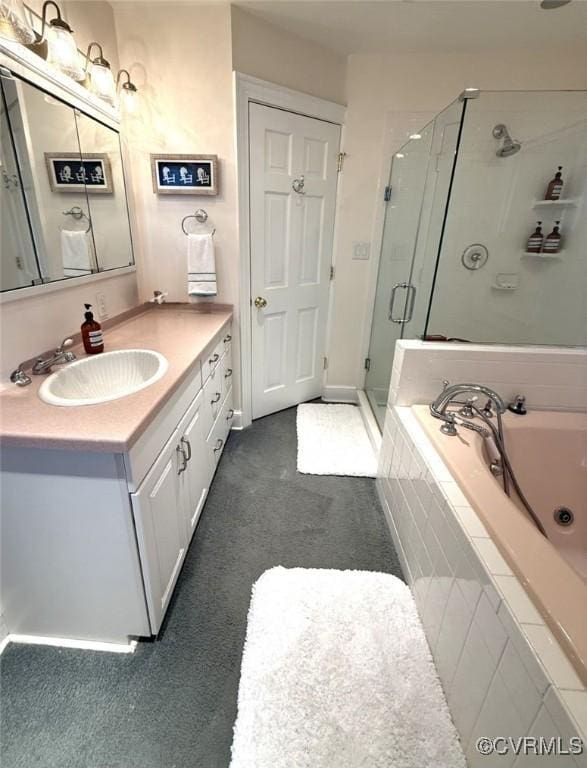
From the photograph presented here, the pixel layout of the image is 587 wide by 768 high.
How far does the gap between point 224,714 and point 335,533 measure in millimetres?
816

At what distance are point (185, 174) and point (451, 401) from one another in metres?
1.89

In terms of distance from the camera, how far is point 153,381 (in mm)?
1179

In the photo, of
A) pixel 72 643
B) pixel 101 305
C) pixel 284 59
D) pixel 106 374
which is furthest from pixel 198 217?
pixel 72 643

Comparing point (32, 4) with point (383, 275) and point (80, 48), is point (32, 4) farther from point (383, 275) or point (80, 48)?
point (383, 275)

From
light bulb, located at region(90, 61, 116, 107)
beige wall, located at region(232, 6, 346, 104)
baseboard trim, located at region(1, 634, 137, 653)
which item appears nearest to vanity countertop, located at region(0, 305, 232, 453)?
baseboard trim, located at region(1, 634, 137, 653)

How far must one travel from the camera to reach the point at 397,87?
227 cm

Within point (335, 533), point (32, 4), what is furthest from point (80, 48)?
point (335, 533)

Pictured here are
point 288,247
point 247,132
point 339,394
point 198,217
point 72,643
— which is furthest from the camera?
point 339,394

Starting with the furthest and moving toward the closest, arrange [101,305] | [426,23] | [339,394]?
[339,394] < [426,23] < [101,305]

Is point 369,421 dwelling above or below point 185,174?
below

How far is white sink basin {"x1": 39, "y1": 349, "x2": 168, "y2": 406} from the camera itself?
1258 millimetres

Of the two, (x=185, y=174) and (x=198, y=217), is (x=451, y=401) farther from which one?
(x=185, y=174)

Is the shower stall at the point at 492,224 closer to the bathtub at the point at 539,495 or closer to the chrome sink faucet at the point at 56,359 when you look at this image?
the bathtub at the point at 539,495

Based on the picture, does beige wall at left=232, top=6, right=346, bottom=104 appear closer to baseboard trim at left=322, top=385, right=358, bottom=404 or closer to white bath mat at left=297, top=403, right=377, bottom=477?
baseboard trim at left=322, top=385, right=358, bottom=404
